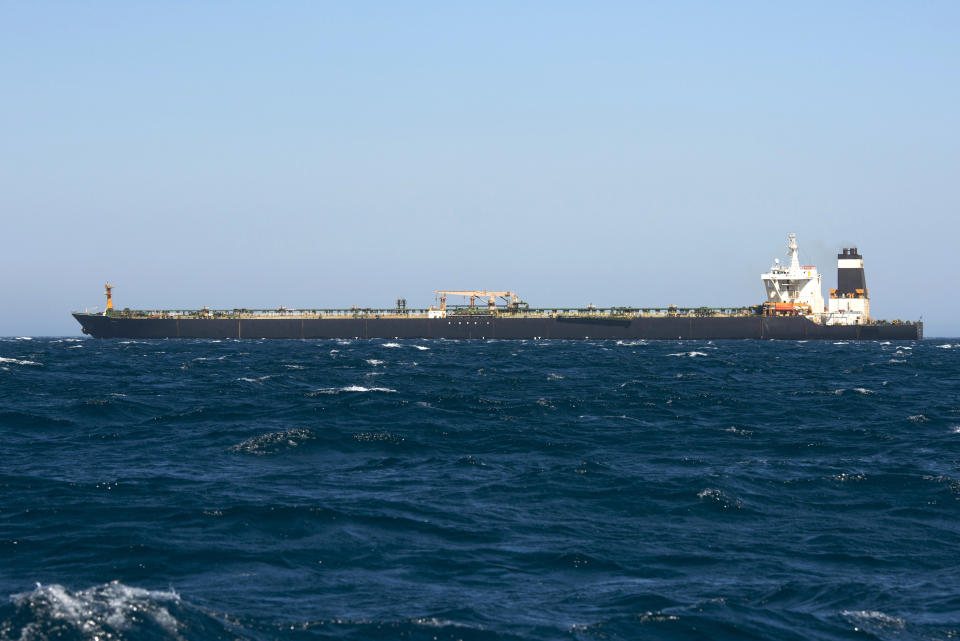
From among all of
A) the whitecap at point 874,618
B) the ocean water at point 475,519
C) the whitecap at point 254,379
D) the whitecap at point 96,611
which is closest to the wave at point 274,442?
the ocean water at point 475,519

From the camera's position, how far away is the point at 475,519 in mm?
19391

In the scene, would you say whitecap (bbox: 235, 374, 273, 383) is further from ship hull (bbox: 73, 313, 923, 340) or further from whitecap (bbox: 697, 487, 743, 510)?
ship hull (bbox: 73, 313, 923, 340)

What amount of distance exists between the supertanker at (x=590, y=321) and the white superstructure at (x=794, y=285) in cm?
16

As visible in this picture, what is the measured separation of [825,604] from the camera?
14.3 meters

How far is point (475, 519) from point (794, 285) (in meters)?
134

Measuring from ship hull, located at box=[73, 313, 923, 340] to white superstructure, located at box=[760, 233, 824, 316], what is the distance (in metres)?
9.10

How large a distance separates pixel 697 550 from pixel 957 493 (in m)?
9.29

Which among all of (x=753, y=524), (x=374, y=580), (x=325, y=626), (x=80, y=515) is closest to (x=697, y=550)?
(x=753, y=524)

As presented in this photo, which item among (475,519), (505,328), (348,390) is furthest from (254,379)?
(505,328)

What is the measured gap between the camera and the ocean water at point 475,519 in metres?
13.4

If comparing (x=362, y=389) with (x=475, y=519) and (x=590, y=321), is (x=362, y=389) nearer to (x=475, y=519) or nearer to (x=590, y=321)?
(x=475, y=519)

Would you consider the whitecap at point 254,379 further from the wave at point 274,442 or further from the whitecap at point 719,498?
the whitecap at point 719,498

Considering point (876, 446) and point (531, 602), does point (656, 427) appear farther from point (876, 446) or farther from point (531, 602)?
point (531, 602)

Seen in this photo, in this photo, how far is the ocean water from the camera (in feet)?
43.9
